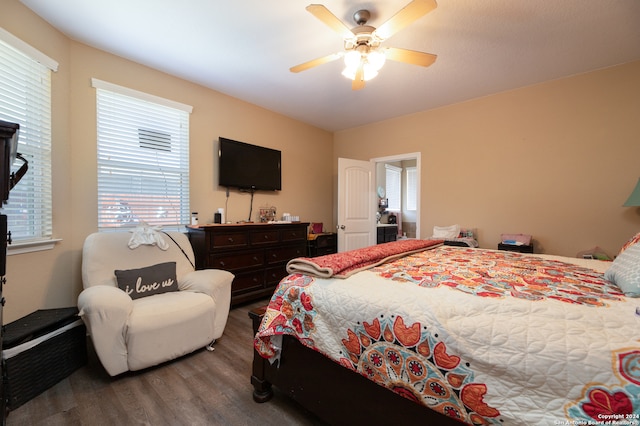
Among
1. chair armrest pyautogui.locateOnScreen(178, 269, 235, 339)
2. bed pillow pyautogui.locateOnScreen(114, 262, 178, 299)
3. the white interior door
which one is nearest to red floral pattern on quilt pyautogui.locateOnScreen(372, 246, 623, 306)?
chair armrest pyautogui.locateOnScreen(178, 269, 235, 339)

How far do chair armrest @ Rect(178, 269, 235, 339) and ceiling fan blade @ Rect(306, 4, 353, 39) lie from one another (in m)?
2.09

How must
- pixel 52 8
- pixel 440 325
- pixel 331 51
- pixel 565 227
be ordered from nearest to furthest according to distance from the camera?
pixel 440 325, pixel 52 8, pixel 331 51, pixel 565 227

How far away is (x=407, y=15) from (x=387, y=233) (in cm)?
446

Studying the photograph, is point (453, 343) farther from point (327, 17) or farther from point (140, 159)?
point (140, 159)

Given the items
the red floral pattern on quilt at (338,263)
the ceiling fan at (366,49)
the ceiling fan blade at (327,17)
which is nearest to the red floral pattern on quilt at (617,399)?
the red floral pattern on quilt at (338,263)

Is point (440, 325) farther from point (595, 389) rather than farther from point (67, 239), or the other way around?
point (67, 239)

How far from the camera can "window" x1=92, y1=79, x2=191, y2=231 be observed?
2.50 m

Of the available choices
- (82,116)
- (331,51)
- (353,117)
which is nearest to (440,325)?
(331,51)

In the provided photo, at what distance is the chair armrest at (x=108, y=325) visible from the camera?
64.0 inches

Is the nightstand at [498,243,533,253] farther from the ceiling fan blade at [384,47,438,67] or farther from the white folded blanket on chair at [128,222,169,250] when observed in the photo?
the white folded blanket on chair at [128,222,169,250]

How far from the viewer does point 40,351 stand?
1582 millimetres

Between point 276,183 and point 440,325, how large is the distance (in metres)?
3.26

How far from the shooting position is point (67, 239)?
7.44ft

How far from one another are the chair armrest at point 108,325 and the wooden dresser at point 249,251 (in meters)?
1.06
